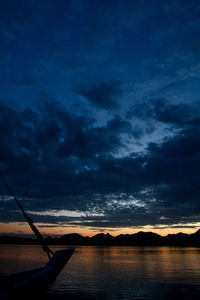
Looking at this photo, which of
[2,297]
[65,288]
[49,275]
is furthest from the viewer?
[65,288]

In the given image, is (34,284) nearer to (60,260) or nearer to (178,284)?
(60,260)

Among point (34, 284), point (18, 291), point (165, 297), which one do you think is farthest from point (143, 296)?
point (18, 291)

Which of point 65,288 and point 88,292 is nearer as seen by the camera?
point 88,292

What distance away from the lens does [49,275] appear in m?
17.9

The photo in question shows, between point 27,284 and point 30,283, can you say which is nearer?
point 27,284

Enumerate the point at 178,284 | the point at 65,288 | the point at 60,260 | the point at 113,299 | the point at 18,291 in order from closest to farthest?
the point at 18,291 → the point at 113,299 → the point at 60,260 → the point at 65,288 → the point at 178,284

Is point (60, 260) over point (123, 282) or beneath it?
over

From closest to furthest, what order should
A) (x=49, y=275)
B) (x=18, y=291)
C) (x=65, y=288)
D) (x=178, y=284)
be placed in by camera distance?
(x=18, y=291), (x=49, y=275), (x=65, y=288), (x=178, y=284)

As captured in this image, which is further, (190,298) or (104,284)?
(104,284)

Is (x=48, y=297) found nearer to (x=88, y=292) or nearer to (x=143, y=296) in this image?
(x=88, y=292)

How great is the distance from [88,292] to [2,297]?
513 inches

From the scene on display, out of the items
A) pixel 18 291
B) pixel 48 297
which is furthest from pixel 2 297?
pixel 48 297

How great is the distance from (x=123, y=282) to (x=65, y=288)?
24.4 ft

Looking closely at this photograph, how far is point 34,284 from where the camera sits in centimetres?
1496
